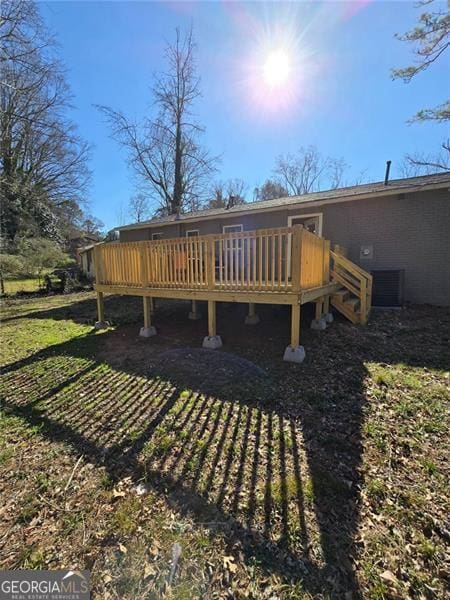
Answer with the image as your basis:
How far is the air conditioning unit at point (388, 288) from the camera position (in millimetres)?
7859

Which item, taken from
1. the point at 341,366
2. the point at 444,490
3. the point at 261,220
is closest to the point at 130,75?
the point at 261,220

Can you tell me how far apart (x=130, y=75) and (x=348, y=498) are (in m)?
14.3

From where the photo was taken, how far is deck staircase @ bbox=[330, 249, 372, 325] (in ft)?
21.2

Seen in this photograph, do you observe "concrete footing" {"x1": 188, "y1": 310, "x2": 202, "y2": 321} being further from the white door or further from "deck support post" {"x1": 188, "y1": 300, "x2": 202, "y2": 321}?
the white door

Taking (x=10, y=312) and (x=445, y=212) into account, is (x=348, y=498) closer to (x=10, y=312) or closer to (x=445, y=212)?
(x=445, y=212)

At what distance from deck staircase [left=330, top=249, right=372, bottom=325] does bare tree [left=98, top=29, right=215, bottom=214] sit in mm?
14206

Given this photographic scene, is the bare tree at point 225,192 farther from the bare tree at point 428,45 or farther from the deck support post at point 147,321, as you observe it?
the deck support post at point 147,321

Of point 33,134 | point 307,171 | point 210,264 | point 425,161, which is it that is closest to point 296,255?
point 210,264

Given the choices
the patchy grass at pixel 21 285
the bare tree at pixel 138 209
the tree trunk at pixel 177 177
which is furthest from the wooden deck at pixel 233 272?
the bare tree at pixel 138 209

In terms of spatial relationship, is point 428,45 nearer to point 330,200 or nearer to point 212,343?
point 330,200

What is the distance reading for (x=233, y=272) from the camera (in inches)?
205

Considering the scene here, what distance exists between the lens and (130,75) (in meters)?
11.0

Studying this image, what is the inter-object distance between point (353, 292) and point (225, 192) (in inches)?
998

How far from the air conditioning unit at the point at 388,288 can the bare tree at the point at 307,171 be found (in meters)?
22.4
